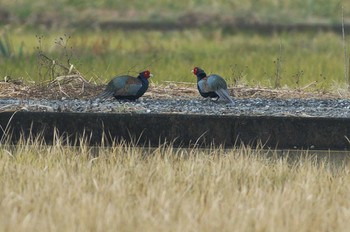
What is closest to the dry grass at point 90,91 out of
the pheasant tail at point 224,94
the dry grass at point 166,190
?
the pheasant tail at point 224,94

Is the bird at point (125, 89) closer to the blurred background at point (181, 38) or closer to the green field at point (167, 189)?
the green field at point (167, 189)

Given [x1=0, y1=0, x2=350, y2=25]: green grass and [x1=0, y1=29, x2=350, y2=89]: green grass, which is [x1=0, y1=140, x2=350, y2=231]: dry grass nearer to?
[x1=0, y1=29, x2=350, y2=89]: green grass

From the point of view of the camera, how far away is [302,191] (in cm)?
743

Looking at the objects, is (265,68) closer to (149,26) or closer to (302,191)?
(302,191)

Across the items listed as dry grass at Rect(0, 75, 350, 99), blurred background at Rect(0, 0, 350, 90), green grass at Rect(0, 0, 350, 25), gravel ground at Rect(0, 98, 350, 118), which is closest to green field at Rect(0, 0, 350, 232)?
dry grass at Rect(0, 75, 350, 99)

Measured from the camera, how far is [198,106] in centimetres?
991

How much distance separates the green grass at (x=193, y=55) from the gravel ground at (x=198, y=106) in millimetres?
2179

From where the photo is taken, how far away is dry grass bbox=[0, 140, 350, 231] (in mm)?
6582

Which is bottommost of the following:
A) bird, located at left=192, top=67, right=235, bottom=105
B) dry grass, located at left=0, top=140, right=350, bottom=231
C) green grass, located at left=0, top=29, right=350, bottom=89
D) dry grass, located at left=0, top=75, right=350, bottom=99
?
green grass, located at left=0, top=29, right=350, bottom=89

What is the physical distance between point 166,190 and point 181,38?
16356mm

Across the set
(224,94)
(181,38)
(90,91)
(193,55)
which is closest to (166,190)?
(224,94)

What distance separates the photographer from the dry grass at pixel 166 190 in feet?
21.6

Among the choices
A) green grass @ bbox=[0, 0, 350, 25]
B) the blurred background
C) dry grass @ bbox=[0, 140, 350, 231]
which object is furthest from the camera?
green grass @ bbox=[0, 0, 350, 25]

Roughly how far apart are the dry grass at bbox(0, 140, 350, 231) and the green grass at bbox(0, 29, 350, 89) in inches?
168
